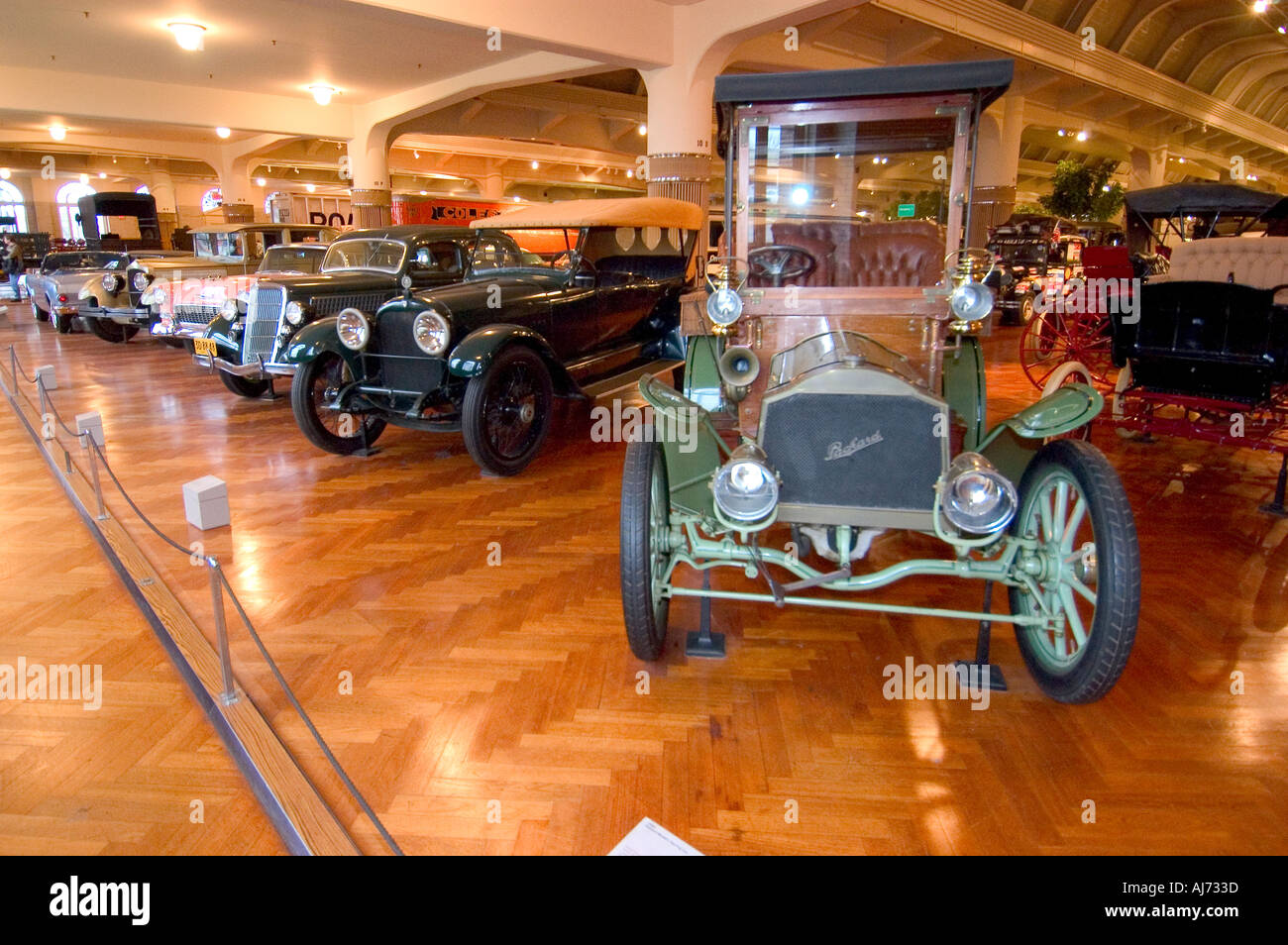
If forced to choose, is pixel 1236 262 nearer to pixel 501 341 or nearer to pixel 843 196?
pixel 843 196

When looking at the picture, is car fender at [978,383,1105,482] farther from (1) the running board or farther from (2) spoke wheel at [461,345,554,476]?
(1) the running board

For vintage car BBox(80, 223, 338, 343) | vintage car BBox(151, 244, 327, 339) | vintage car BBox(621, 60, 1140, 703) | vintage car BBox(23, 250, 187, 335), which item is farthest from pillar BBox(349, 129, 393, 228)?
vintage car BBox(621, 60, 1140, 703)

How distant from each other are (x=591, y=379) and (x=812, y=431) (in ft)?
11.9

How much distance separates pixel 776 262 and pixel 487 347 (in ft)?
5.82

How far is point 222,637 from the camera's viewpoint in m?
2.22

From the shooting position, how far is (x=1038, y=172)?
23.6m

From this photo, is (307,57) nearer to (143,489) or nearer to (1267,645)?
(143,489)

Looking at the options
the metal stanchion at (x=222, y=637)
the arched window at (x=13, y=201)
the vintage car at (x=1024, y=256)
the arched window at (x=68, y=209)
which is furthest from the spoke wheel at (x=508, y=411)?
the arched window at (x=68, y=209)

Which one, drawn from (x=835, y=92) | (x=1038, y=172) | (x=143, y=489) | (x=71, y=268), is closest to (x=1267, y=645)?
(x=835, y=92)

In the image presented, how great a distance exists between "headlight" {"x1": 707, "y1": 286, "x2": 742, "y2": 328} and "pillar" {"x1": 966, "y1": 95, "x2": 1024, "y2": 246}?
11.4 meters

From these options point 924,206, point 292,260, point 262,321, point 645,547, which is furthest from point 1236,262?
point 292,260

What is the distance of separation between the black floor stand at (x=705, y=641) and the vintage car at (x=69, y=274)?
10791mm

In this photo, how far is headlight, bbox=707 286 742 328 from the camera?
9.32ft

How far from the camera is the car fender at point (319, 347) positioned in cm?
484
